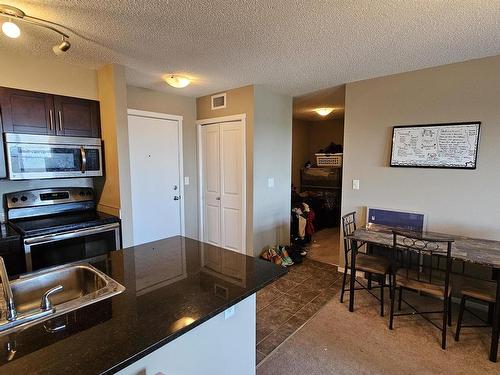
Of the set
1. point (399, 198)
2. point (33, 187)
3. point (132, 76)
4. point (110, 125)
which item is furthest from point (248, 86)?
point (33, 187)

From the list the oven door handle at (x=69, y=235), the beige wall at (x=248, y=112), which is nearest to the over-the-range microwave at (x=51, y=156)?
the oven door handle at (x=69, y=235)

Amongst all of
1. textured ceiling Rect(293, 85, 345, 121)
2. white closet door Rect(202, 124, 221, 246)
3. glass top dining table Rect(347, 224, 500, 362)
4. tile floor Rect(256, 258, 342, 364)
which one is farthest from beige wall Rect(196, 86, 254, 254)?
glass top dining table Rect(347, 224, 500, 362)

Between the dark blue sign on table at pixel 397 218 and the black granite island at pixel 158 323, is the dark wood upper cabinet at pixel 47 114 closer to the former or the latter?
the black granite island at pixel 158 323

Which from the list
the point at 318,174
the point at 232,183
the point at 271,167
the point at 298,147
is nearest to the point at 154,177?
the point at 232,183

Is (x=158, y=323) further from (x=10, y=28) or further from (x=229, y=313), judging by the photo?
(x=10, y=28)

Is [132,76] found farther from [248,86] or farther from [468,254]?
[468,254]

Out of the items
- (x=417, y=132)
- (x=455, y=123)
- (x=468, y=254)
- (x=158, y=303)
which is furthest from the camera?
(x=417, y=132)

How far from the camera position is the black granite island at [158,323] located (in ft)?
2.87

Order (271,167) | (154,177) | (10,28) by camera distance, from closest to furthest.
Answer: (10,28), (154,177), (271,167)

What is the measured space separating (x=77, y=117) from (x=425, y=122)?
369cm

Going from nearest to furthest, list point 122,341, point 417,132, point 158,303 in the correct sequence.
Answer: point 122,341
point 158,303
point 417,132

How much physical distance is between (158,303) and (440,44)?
9.41ft

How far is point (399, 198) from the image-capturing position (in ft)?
10.4

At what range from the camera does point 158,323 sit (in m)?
1.04
